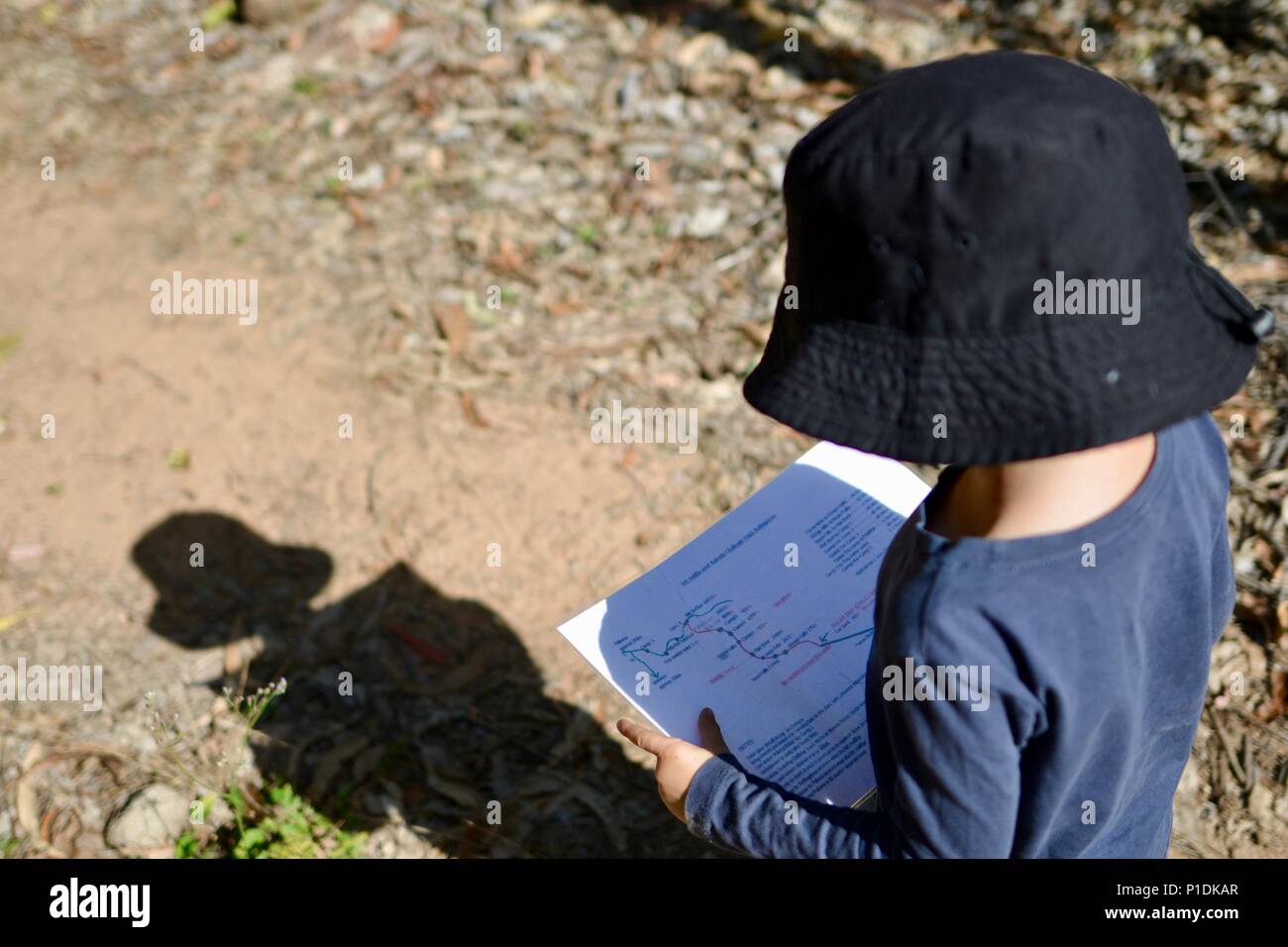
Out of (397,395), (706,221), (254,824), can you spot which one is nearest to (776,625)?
(254,824)

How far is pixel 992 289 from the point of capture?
39.0 inches

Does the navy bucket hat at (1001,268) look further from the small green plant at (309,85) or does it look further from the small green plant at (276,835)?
the small green plant at (309,85)

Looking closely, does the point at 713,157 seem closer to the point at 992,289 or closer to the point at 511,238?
the point at 511,238

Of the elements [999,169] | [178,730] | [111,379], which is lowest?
[178,730]

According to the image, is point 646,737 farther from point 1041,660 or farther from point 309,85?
point 309,85

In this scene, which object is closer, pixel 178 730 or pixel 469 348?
pixel 178 730

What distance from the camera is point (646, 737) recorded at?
1658 millimetres

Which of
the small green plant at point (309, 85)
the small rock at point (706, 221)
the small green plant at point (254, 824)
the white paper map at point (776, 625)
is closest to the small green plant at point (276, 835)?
the small green plant at point (254, 824)

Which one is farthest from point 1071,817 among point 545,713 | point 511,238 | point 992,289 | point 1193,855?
point 511,238

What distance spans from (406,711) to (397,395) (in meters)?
1.11

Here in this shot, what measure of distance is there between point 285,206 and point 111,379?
1.02 m

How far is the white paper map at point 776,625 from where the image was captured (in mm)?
1703

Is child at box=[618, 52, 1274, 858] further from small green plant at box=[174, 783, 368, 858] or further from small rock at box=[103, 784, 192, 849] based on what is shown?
small rock at box=[103, 784, 192, 849]

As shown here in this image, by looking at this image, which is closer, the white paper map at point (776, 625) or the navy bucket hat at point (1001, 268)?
the navy bucket hat at point (1001, 268)
